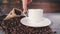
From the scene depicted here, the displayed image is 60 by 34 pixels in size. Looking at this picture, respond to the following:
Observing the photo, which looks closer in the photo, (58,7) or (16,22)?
(16,22)

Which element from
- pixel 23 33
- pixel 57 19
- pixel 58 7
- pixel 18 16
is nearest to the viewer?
pixel 23 33

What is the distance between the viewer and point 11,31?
91 cm

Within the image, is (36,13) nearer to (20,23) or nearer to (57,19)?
(20,23)

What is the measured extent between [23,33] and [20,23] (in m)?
0.13

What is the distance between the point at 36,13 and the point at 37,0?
1416 millimetres

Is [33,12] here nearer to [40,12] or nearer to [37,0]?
[40,12]

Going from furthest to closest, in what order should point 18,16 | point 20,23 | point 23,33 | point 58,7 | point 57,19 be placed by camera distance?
point 58,7 < point 57,19 < point 18,16 < point 20,23 < point 23,33

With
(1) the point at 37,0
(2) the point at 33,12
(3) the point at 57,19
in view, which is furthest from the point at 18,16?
(1) the point at 37,0

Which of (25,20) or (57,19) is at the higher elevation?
(25,20)

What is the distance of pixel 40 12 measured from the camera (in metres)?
0.94

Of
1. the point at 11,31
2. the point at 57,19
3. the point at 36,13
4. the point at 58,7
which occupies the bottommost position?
the point at 57,19

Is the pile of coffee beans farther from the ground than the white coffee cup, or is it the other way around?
the white coffee cup

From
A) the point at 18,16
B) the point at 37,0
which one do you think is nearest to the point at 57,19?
the point at 37,0

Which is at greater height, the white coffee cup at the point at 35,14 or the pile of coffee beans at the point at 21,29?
the white coffee cup at the point at 35,14
